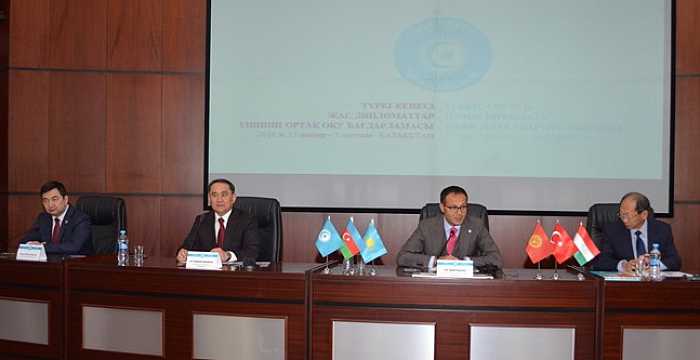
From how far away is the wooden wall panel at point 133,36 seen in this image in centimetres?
609

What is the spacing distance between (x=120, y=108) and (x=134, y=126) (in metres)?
0.18

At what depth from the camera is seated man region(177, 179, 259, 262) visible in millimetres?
4500

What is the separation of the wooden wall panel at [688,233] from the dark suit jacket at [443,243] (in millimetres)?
2277

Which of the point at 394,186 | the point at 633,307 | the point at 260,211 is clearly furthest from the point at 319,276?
the point at 394,186

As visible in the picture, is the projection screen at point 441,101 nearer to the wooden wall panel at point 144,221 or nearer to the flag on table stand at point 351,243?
the wooden wall panel at point 144,221

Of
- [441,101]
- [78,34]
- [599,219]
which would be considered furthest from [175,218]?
[599,219]

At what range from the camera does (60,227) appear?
189 inches

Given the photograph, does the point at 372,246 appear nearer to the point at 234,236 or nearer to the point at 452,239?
the point at 452,239

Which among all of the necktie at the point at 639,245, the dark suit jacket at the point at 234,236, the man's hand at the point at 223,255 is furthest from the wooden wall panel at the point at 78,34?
the necktie at the point at 639,245

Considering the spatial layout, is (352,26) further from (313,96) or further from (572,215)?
(572,215)

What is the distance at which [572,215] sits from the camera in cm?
587

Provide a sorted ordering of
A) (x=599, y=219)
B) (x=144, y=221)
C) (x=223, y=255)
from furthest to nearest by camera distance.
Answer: (x=144, y=221)
(x=599, y=219)
(x=223, y=255)

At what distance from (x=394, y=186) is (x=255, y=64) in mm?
1451

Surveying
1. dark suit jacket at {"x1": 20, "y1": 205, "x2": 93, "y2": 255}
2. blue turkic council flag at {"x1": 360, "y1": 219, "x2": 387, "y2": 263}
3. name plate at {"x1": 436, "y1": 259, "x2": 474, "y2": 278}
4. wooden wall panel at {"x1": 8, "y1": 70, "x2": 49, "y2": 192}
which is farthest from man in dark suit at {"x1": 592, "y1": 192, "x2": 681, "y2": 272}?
wooden wall panel at {"x1": 8, "y1": 70, "x2": 49, "y2": 192}
